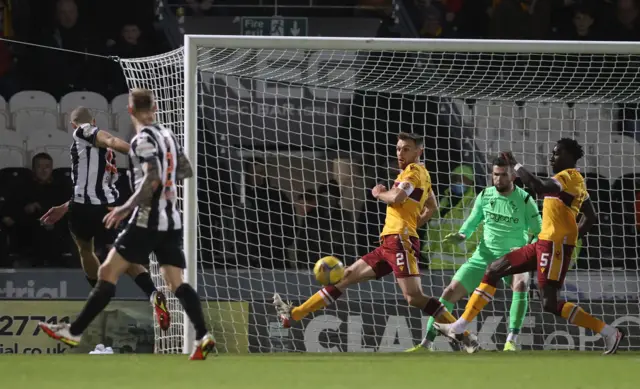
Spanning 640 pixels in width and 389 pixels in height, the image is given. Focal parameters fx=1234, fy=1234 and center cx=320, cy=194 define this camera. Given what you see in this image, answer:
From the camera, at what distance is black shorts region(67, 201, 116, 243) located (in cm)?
952

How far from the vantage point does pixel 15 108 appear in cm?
1277

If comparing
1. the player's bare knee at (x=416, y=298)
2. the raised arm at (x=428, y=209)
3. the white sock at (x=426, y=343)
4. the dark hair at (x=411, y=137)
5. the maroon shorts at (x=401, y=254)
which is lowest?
the white sock at (x=426, y=343)

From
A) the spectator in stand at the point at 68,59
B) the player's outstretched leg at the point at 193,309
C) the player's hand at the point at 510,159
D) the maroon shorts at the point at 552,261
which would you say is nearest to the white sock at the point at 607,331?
the maroon shorts at the point at 552,261

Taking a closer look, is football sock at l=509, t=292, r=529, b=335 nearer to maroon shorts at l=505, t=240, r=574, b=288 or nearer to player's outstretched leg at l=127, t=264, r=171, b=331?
maroon shorts at l=505, t=240, r=574, b=288

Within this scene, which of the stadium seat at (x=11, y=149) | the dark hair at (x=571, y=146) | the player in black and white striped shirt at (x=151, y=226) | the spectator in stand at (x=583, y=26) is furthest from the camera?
the spectator in stand at (x=583, y=26)

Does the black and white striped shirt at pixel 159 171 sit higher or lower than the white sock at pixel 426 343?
higher

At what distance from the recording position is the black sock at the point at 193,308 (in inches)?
280

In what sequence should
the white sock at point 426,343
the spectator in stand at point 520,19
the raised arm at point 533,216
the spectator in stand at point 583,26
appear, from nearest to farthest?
the white sock at point 426,343
the raised arm at point 533,216
the spectator in stand at point 520,19
the spectator in stand at point 583,26

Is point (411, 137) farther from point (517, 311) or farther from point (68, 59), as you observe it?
point (68, 59)

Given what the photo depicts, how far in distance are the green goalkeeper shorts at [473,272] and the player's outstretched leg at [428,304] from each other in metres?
0.62

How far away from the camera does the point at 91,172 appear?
951cm

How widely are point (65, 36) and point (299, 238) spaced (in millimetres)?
4145

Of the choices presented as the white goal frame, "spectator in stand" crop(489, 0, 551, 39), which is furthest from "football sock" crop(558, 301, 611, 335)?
"spectator in stand" crop(489, 0, 551, 39)

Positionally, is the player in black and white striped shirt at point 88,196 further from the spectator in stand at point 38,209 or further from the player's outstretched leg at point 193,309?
the player's outstretched leg at point 193,309
